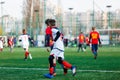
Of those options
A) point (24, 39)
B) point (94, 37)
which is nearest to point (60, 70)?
point (94, 37)

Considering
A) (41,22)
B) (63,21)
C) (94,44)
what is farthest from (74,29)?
(94,44)

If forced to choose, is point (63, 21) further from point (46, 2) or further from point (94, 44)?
point (94, 44)

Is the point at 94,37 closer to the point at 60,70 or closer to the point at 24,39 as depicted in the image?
the point at 24,39

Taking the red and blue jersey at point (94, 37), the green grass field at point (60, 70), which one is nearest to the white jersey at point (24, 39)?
the red and blue jersey at point (94, 37)

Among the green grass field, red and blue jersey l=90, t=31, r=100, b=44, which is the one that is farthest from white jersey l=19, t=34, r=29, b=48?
the green grass field

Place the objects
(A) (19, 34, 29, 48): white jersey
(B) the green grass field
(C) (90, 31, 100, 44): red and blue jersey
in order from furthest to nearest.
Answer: (A) (19, 34, 29, 48): white jersey
(C) (90, 31, 100, 44): red and blue jersey
(B) the green grass field

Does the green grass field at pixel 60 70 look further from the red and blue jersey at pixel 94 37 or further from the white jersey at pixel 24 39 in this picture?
the white jersey at pixel 24 39

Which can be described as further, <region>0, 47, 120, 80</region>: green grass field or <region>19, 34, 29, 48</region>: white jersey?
<region>19, 34, 29, 48</region>: white jersey

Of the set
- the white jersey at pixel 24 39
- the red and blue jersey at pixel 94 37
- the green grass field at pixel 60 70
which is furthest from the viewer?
the white jersey at pixel 24 39

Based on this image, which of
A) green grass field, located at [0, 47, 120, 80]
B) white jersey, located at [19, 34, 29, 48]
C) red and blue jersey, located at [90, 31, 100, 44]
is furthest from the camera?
white jersey, located at [19, 34, 29, 48]

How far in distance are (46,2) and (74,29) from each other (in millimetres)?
10687

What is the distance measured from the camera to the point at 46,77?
1178 centimetres

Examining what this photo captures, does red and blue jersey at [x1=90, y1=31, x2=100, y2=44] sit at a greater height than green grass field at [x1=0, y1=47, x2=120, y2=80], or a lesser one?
greater

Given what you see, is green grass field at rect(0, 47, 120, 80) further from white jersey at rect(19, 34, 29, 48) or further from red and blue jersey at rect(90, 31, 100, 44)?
white jersey at rect(19, 34, 29, 48)
